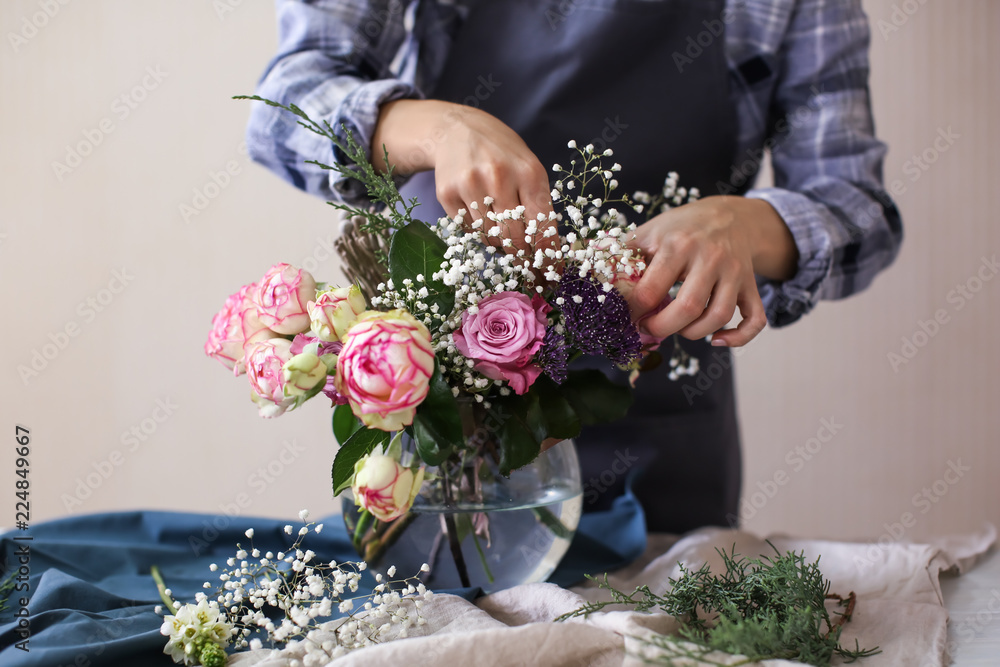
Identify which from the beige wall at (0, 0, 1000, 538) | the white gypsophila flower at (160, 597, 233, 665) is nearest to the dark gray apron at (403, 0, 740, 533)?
the white gypsophila flower at (160, 597, 233, 665)

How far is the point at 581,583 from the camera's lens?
64cm

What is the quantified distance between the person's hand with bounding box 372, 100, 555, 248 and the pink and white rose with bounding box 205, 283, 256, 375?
17cm

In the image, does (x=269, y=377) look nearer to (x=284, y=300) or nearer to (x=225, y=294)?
(x=284, y=300)

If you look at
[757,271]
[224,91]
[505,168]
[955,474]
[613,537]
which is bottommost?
[955,474]

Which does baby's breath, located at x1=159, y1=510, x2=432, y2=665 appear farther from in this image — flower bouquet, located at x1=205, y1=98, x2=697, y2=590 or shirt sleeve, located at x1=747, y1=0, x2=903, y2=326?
shirt sleeve, located at x1=747, y1=0, x2=903, y2=326

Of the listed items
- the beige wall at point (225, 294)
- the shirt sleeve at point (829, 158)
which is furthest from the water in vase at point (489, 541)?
the beige wall at point (225, 294)

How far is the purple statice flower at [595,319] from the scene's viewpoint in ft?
1.55

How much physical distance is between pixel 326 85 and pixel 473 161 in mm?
246

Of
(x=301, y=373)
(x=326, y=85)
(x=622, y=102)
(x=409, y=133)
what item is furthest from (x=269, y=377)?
(x=622, y=102)

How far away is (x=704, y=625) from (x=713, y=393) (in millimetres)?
493

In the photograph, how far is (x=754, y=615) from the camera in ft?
1.44

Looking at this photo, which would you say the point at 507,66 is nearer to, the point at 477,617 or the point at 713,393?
the point at 713,393

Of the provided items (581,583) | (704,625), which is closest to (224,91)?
(581,583)

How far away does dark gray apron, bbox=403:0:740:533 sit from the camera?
833 millimetres
